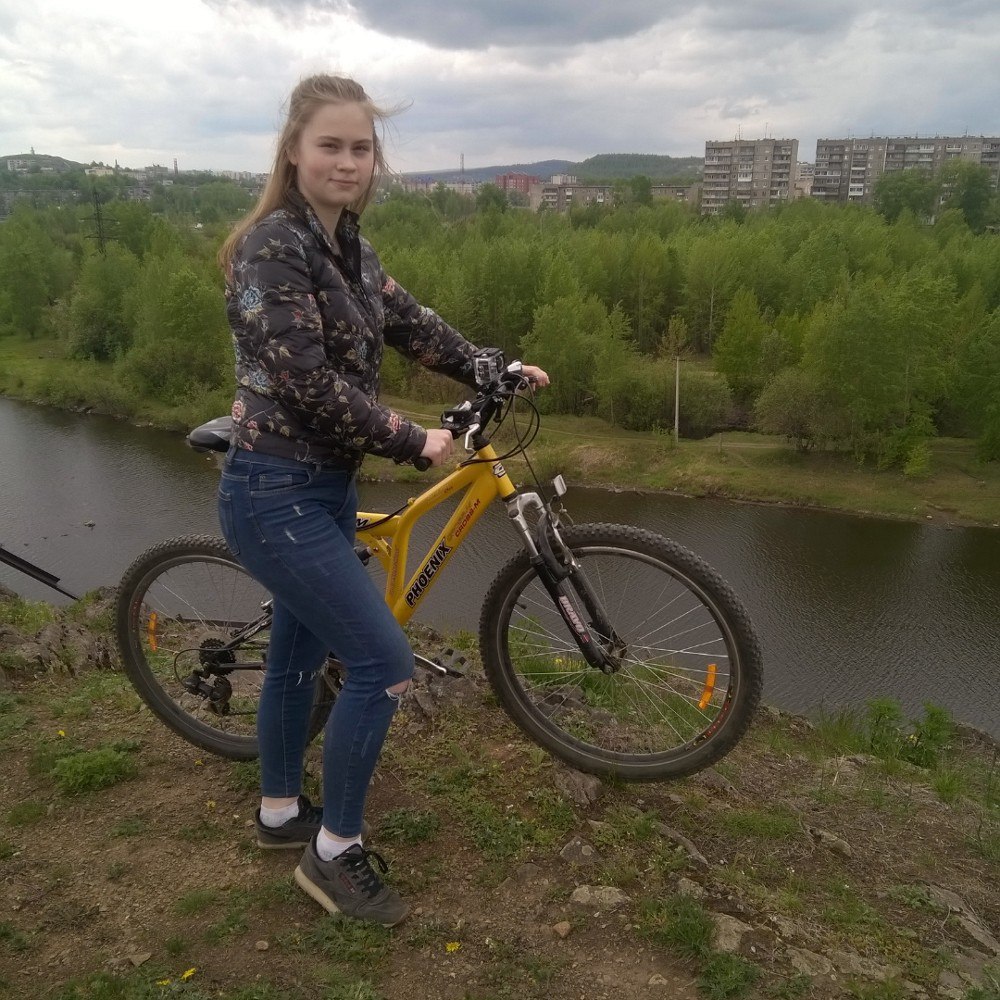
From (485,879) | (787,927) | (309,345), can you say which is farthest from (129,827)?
(787,927)

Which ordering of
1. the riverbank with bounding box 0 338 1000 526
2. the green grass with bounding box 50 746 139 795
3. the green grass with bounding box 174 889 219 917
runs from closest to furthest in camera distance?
1. the green grass with bounding box 174 889 219 917
2. the green grass with bounding box 50 746 139 795
3. the riverbank with bounding box 0 338 1000 526

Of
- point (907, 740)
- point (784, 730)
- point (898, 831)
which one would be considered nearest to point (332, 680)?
point (898, 831)

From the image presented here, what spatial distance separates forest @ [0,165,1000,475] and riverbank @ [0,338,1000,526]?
914mm

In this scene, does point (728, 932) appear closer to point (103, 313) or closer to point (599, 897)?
point (599, 897)

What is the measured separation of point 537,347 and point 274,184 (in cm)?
3749

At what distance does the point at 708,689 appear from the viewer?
3.13 metres

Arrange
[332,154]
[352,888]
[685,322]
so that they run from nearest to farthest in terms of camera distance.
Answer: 1. [332,154]
2. [352,888]
3. [685,322]

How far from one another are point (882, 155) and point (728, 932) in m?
131

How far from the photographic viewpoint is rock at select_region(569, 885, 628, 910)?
9.08ft

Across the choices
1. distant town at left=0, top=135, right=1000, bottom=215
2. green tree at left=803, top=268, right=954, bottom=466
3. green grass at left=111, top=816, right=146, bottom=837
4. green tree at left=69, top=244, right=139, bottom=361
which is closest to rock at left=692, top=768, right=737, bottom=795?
green grass at left=111, top=816, right=146, bottom=837

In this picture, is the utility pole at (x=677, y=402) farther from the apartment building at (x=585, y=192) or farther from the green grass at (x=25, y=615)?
the apartment building at (x=585, y=192)

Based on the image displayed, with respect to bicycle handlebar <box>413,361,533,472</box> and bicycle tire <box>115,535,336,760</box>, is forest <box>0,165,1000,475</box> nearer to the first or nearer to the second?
bicycle tire <box>115,535,336,760</box>

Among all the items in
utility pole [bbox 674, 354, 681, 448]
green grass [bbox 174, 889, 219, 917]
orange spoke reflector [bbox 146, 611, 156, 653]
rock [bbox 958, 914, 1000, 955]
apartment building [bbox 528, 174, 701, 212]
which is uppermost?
apartment building [bbox 528, 174, 701, 212]

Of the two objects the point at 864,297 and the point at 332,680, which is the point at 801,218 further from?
the point at 332,680
